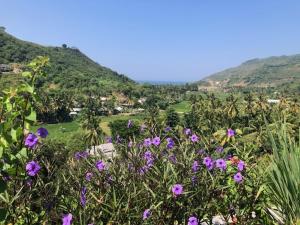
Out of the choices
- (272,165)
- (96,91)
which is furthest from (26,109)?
(96,91)

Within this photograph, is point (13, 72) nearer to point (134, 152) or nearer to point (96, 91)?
point (96, 91)

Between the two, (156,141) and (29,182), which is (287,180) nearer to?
(156,141)

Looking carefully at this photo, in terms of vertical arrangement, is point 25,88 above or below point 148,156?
above

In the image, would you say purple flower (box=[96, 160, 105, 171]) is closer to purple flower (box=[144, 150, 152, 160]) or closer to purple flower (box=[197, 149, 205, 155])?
purple flower (box=[144, 150, 152, 160])

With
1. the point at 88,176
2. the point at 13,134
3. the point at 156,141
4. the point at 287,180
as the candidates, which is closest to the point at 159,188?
the point at 156,141

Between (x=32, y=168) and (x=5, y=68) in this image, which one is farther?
(x=5, y=68)

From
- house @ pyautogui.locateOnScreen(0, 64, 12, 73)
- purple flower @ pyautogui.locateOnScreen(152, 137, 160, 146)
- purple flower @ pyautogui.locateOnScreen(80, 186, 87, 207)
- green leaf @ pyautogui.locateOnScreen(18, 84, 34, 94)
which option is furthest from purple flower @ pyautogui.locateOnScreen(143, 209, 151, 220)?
house @ pyautogui.locateOnScreen(0, 64, 12, 73)

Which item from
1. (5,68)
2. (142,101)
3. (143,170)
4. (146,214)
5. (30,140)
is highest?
(5,68)

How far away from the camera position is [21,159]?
2.77 m

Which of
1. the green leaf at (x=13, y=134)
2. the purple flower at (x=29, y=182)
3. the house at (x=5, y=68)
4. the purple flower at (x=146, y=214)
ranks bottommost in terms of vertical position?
the purple flower at (x=146, y=214)

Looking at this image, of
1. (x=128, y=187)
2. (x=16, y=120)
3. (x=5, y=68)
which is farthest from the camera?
(x=5, y=68)

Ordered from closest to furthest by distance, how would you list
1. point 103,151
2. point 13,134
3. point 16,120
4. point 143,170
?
point 13,134 → point 16,120 → point 143,170 → point 103,151

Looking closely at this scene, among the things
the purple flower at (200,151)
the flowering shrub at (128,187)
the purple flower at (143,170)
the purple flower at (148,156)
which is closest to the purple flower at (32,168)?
the flowering shrub at (128,187)

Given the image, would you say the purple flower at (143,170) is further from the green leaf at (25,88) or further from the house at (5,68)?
the house at (5,68)
